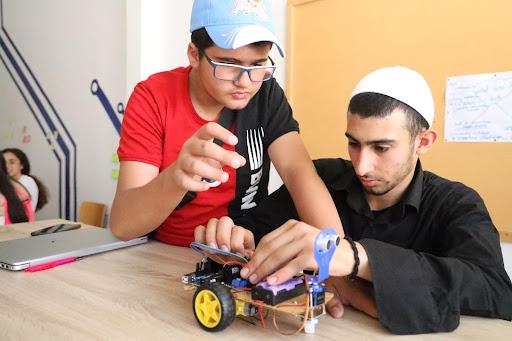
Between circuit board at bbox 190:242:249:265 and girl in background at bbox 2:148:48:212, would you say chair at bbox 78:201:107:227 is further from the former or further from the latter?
circuit board at bbox 190:242:249:265

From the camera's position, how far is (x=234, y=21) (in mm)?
1043

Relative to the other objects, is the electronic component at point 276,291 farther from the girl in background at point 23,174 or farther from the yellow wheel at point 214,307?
the girl in background at point 23,174

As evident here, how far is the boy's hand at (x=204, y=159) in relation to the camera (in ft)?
2.35

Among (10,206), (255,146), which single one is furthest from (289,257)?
(10,206)

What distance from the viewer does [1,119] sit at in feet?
15.8

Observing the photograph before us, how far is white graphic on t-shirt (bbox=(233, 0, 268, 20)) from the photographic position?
1065 millimetres

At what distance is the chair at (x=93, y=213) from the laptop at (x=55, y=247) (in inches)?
89.1

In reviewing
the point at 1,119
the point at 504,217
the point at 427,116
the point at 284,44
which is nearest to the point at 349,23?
the point at 284,44

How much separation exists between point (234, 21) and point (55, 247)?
76cm

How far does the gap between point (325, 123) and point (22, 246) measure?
1817 mm

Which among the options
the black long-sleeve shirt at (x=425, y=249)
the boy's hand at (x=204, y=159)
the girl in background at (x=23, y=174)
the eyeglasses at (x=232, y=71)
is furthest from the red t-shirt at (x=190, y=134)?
the girl in background at (x=23, y=174)

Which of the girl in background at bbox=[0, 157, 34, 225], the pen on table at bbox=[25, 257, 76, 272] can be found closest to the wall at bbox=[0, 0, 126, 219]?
the girl in background at bbox=[0, 157, 34, 225]

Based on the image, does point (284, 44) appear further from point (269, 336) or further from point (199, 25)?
point (269, 336)

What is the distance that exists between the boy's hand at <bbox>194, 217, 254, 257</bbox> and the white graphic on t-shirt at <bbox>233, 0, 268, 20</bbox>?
509 mm
